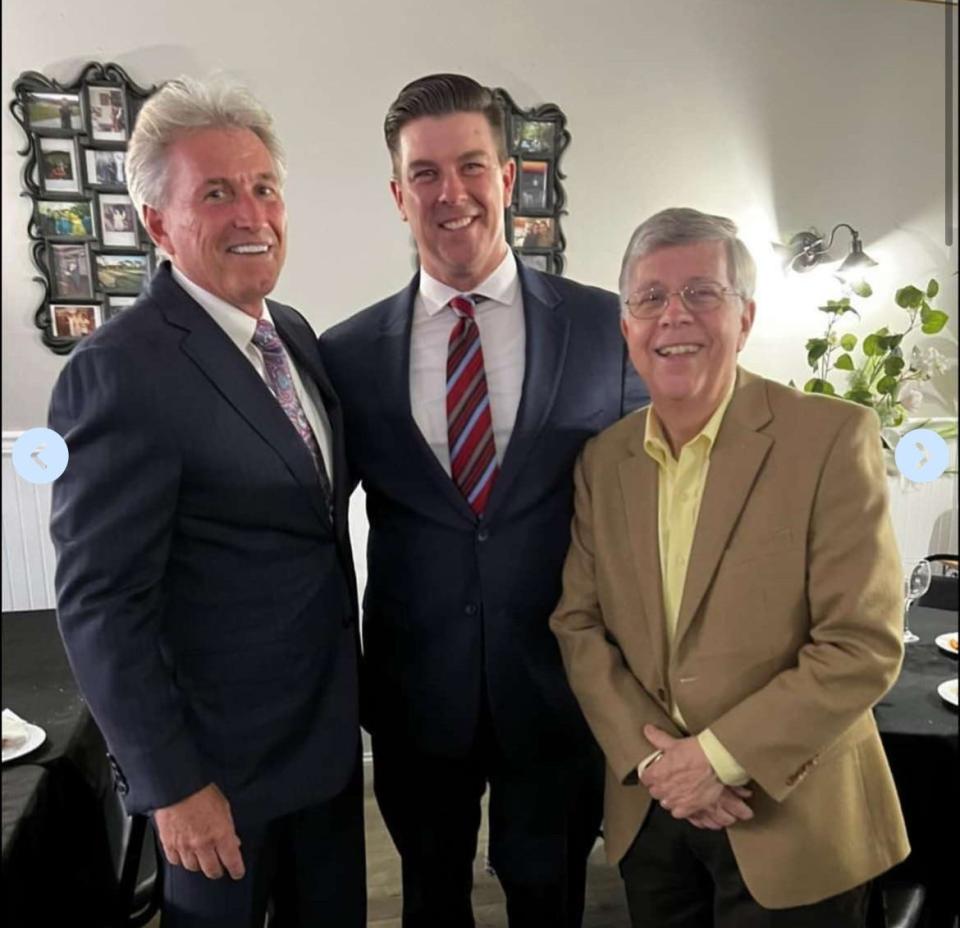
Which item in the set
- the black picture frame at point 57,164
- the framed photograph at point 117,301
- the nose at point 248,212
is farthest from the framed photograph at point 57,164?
the nose at point 248,212

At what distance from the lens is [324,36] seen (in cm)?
152

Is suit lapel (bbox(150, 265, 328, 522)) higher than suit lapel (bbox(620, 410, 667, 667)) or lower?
higher

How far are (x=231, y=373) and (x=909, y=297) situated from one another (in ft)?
3.57

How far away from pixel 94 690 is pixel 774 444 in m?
0.97

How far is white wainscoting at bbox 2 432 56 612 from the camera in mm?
1147

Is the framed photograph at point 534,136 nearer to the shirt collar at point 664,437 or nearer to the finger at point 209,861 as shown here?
the shirt collar at point 664,437

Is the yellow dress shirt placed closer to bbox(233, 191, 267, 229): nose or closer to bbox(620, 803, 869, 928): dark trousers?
bbox(620, 803, 869, 928): dark trousers

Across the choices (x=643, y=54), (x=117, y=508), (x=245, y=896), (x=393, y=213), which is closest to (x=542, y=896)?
(x=245, y=896)

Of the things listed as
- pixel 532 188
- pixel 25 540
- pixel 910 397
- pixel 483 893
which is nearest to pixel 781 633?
pixel 910 397

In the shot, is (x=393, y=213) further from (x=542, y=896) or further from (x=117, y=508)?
(x=542, y=896)

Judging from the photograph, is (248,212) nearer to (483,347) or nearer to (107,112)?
(483,347)

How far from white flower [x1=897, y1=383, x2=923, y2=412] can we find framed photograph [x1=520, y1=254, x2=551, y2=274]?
691 mm

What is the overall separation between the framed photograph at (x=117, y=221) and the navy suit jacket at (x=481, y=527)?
0.60m

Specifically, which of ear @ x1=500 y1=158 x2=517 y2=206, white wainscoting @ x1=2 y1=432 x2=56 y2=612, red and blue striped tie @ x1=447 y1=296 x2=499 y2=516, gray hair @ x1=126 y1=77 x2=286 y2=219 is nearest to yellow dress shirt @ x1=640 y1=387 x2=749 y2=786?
red and blue striped tie @ x1=447 y1=296 x2=499 y2=516
